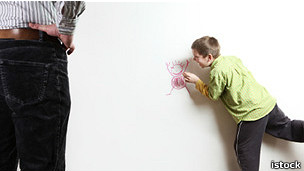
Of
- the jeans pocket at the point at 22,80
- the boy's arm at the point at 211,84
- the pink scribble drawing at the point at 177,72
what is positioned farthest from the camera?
the pink scribble drawing at the point at 177,72

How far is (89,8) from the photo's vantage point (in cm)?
133

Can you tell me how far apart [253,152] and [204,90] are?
40 cm

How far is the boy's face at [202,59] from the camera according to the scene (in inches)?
52.7

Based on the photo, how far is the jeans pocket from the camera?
639 mm

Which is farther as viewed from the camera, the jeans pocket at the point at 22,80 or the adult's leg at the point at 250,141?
the adult's leg at the point at 250,141

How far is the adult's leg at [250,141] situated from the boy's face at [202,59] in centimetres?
34

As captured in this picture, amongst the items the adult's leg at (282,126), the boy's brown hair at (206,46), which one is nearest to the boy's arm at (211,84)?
the boy's brown hair at (206,46)

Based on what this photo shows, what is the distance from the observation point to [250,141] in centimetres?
134

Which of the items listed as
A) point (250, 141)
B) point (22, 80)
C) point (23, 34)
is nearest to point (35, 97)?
point (22, 80)

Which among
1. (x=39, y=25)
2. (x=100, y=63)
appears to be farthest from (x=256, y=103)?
(x=39, y=25)

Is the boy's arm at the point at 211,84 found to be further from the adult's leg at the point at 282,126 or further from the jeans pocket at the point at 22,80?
the jeans pocket at the point at 22,80

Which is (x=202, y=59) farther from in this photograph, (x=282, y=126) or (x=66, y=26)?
(x=66, y=26)

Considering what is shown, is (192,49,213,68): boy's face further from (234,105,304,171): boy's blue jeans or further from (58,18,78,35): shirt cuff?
(58,18,78,35): shirt cuff

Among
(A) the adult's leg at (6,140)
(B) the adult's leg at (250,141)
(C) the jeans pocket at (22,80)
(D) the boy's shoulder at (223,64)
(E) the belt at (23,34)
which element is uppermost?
(E) the belt at (23,34)
